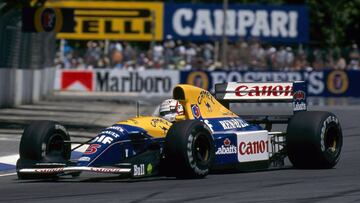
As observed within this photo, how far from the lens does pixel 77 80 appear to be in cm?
4312

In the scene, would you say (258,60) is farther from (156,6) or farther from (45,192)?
(45,192)

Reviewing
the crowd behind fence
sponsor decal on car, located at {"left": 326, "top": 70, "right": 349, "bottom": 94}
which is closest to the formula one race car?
sponsor decal on car, located at {"left": 326, "top": 70, "right": 349, "bottom": 94}

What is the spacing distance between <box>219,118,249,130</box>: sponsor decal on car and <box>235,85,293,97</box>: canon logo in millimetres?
1184

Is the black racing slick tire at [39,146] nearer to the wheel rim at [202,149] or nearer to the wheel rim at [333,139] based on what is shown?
the wheel rim at [202,149]

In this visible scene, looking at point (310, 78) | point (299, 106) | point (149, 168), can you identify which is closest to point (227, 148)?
point (149, 168)

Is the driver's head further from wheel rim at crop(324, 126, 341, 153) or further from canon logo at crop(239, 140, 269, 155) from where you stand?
wheel rim at crop(324, 126, 341, 153)

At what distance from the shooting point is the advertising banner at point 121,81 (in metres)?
42.0

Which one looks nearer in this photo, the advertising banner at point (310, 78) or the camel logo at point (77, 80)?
the advertising banner at point (310, 78)

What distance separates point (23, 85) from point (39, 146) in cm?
2011

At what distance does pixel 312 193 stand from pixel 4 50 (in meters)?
20.4

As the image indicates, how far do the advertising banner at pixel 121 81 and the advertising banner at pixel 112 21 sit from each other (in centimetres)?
517

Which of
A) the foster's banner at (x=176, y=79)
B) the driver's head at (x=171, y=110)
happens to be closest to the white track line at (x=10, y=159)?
the driver's head at (x=171, y=110)

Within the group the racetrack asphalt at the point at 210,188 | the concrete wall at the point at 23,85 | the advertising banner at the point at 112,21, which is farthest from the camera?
the advertising banner at the point at 112,21

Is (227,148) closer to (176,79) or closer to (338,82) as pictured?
(338,82)
